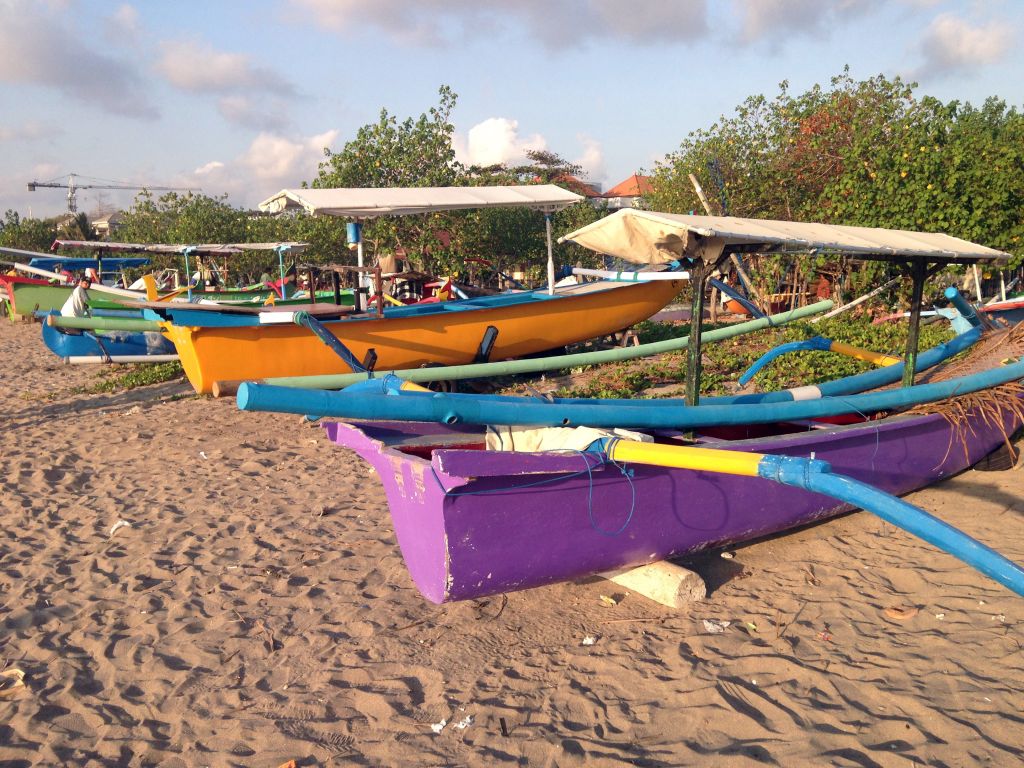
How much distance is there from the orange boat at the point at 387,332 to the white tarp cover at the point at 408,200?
1.26 meters

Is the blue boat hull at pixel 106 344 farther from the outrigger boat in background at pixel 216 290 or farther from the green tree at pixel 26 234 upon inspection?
the green tree at pixel 26 234

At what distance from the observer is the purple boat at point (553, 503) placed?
351 cm

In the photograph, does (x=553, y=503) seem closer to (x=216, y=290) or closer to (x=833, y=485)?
(x=833, y=485)

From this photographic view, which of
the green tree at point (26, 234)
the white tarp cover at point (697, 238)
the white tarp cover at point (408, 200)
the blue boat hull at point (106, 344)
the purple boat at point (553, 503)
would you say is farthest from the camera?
the green tree at point (26, 234)

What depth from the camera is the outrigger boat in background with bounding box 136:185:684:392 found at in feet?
29.3

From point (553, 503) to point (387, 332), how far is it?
6115 millimetres

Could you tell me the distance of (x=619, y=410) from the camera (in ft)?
13.3

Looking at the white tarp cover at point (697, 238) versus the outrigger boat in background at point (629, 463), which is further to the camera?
the white tarp cover at point (697, 238)

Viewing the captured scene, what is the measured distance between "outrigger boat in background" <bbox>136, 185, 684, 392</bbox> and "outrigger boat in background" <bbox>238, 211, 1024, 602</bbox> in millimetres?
4421

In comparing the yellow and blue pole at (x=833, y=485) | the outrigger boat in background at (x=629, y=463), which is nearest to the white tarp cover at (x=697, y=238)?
the outrigger boat in background at (x=629, y=463)

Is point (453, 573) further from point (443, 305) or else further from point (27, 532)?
point (443, 305)

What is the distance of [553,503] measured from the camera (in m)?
3.75

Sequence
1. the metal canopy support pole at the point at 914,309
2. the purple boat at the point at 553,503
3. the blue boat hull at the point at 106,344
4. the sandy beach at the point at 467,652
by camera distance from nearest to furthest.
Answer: the sandy beach at the point at 467,652, the purple boat at the point at 553,503, the metal canopy support pole at the point at 914,309, the blue boat hull at the point at 106,344

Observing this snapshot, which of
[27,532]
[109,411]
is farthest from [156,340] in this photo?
[27,532]
